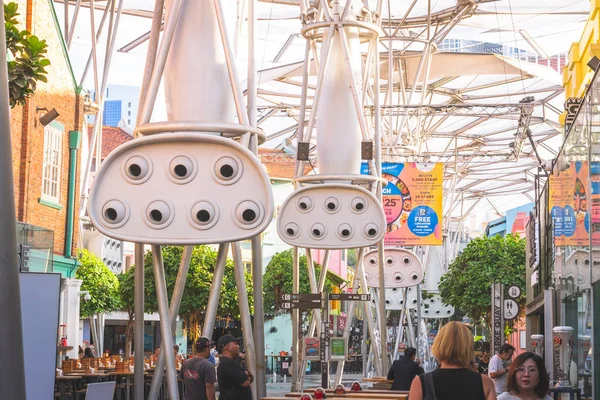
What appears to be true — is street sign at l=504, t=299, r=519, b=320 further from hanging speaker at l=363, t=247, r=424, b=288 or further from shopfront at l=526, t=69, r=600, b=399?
hanging speaker at l=363, t=247, r=424, b=288

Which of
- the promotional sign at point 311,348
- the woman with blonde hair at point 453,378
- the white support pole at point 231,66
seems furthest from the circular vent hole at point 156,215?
the promotional sign at point 311,348

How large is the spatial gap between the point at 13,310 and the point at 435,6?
39.1 meters

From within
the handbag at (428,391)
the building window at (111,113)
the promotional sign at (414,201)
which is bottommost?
the handbag at (428,391)

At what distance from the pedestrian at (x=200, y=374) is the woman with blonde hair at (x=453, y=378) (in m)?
6.39

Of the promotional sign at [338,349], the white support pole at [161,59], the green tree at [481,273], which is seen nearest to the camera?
the white support pole at [161,59]

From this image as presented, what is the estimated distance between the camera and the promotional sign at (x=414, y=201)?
37.1 meters

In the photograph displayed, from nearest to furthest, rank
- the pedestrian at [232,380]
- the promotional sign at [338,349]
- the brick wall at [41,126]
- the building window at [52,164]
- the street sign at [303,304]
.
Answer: the pedestrian at [232,380] → the street sign at [303,304] → the promotional sign at [338,349] → the brick wall at [41,126] → the building window at [52,164]

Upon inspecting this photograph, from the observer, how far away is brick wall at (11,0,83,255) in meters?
26.0

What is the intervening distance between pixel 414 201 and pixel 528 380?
30.4 m

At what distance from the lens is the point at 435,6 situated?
44.3 metres

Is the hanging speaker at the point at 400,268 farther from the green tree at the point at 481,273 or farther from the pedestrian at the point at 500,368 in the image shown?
the green tree at the point at 481,273

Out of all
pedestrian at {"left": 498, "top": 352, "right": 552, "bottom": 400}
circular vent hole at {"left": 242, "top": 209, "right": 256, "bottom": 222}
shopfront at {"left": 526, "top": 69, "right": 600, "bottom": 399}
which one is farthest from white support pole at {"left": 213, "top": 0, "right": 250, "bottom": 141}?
pedestrian at {"left": 498, "top": 352, "right": 552, "bottom": 400}

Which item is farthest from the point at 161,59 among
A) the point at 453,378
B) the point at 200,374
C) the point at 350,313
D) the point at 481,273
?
the point at 481,273

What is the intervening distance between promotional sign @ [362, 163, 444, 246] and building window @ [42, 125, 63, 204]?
12319mm
